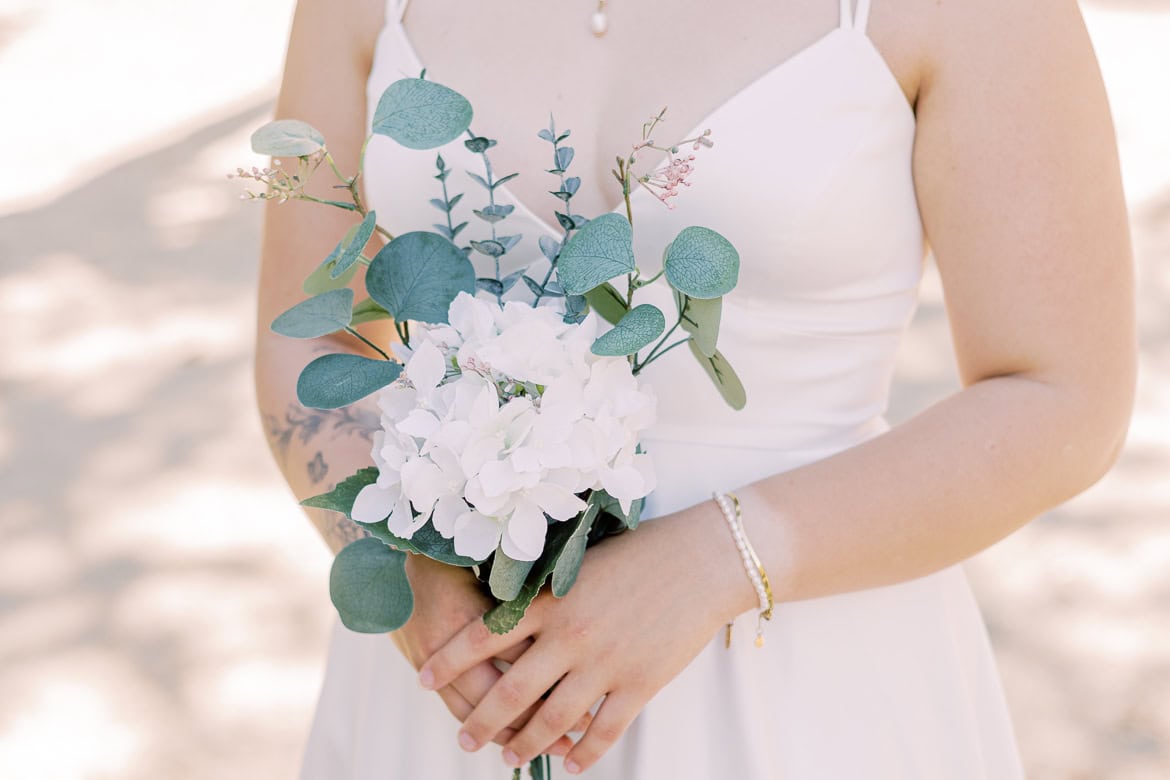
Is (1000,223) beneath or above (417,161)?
above

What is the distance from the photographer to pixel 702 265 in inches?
40.9

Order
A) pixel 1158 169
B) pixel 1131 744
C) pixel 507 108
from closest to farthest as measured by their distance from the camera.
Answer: pixel 507 108
pixel 1131 744
pixel 1158 169

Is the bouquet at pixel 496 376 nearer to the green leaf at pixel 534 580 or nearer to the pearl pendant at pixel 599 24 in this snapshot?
the green leaf at pixel 534 580

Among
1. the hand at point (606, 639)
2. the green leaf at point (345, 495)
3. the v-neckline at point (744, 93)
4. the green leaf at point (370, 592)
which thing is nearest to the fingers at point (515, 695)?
the hand at point (606, 639)

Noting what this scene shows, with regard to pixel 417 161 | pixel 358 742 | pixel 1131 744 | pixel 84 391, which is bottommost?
pixel 84 391

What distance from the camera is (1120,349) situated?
4.31 ft

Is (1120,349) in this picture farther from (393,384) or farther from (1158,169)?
(1158,169)

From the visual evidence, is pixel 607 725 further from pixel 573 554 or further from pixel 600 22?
pixel 600 22

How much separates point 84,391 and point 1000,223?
146 inches

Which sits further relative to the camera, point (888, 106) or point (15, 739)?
point (15, 739)

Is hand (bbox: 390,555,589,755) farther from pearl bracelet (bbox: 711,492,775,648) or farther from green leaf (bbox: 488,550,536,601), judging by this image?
pearl bracelet (bbox: 711,492,775,648)

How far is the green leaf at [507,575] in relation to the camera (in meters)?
1.11

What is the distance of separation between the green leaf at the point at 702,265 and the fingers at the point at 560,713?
17.6 inches

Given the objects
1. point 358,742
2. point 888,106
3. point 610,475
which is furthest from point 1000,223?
Result: point 358,742
